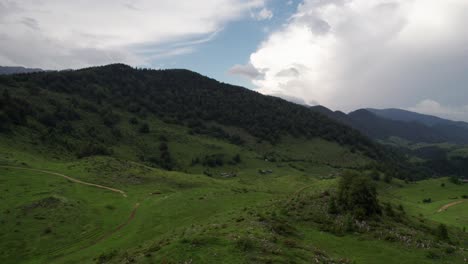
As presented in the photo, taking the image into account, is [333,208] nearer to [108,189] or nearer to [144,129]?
[108,189]

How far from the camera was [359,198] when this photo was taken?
122ft

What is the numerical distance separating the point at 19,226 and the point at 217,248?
110ft

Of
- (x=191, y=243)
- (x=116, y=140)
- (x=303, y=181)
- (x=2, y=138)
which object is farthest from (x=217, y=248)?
(x=116, y=140)

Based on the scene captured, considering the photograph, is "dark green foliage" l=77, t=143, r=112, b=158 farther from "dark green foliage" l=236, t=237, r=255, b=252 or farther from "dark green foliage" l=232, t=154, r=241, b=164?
"dark green foliage" l=236, t=237, r=255, b=252

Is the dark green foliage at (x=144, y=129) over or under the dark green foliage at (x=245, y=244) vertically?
over

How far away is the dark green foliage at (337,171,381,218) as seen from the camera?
36.8m

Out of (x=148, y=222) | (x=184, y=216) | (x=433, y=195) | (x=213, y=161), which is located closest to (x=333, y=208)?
(x=184, y=216)

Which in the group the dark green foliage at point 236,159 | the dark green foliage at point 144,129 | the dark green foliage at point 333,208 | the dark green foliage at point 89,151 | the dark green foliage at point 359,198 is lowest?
the dark green foliage at point 236,159

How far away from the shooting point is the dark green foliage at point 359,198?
3681 cm

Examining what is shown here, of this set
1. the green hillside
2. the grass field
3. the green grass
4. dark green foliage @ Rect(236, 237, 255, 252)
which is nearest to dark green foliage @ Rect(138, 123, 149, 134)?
the green hillside

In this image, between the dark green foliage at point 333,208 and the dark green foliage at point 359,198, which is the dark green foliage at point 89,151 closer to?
the dark green foliage at point 333,208

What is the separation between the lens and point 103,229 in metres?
44.7

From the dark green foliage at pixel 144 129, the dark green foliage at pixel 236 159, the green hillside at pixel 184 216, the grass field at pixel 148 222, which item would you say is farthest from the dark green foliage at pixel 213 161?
the grass field at pixel 148 222

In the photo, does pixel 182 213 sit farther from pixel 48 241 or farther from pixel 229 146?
pixel 229 146
